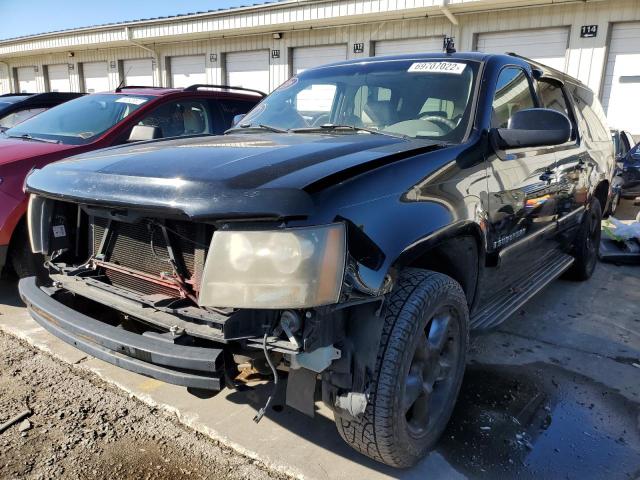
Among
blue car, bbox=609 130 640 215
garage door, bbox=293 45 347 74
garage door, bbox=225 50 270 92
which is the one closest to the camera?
blue car, bbox=609 130 640 215

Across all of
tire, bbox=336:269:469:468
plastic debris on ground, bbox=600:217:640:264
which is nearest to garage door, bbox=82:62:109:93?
plastic debris on ground, bbox=600:217:640:264

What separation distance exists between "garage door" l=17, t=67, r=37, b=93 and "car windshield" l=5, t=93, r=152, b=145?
73.7 feet

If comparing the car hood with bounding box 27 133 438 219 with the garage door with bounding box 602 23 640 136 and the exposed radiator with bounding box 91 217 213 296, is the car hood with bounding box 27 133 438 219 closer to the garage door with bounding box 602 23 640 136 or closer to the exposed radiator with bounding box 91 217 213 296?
the exposed radiator with bounding box 91 217 213 296

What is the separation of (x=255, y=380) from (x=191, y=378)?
1.14 meters

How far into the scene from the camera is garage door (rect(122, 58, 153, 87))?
61.5 ft

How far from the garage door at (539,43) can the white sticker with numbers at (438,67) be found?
9333 millimetres

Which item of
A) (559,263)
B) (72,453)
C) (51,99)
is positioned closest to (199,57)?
(51,99)

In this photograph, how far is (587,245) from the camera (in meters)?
5.03

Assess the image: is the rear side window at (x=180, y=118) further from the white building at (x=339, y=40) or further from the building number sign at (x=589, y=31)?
the building number sign at (x=589, y=31)

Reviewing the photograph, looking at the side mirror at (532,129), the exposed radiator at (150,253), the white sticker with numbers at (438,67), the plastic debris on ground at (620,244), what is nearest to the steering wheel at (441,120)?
the side mirror at (532,129)

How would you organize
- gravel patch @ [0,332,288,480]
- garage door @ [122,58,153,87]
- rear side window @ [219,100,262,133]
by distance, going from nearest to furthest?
gravel patch @ [0,332,288,480], rear side window @ [219,100,262,133], garage door @ [122,58,153,87]

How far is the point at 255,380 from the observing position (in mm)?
2930

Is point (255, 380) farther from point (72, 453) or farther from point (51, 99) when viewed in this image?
point (51, 99)

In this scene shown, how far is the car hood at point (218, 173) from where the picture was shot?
1716 millimetres
